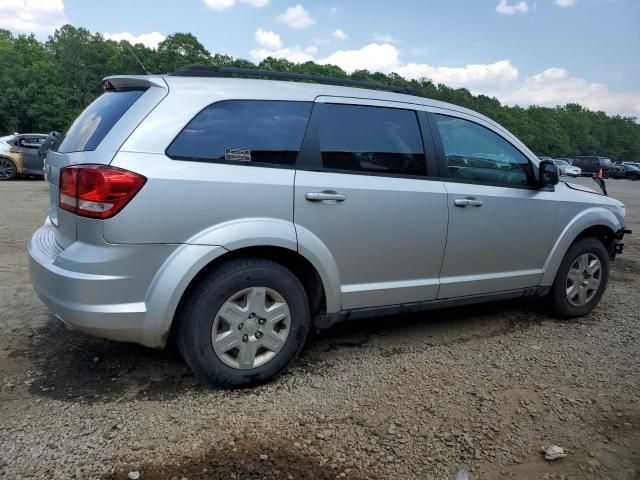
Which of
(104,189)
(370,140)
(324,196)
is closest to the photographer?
(104,189)

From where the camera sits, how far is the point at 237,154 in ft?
9.44

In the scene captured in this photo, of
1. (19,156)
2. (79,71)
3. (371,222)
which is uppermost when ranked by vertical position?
(79,71)

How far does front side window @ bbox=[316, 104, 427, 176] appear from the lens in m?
3.19

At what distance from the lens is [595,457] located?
2.51 meters

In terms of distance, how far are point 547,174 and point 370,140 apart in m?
1.63

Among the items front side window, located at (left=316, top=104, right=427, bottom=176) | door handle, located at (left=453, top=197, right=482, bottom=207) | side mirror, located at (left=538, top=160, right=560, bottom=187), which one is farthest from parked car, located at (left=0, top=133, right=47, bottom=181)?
side mirror, located at (left=538, top=160, right=560, bottom=187)

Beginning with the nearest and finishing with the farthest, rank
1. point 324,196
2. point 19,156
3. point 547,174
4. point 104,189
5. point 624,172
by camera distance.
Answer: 1. point 104,189
2. point 324,196
3. point 547,174
4. point 19,156
5. point 624,172

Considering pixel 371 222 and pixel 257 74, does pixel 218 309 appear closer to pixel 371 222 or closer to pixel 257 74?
pixel 371 222

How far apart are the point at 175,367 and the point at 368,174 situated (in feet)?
5.77

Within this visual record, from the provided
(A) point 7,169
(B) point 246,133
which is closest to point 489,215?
(B) point 246,133

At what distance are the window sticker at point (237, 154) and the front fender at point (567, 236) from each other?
8.97 feet

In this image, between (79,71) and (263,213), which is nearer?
(263,213)

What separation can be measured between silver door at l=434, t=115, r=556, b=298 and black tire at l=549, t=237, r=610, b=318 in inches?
11.6

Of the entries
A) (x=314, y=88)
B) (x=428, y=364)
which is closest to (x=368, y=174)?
(x=314, y=88)
